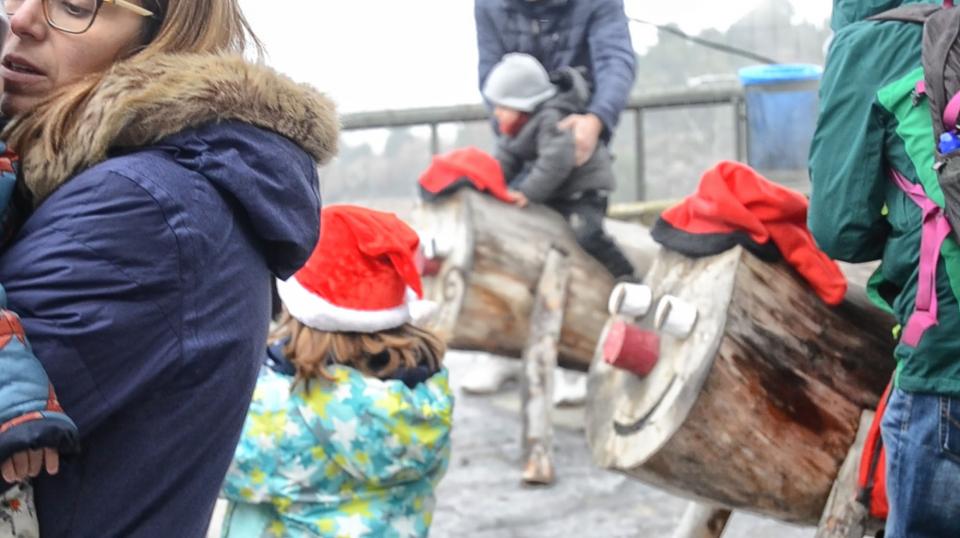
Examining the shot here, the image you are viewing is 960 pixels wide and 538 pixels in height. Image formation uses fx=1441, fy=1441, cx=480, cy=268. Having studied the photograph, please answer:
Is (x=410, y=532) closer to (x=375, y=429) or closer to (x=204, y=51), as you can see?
(x=375, y=429)

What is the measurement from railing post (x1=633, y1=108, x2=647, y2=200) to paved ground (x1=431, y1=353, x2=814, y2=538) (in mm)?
2706

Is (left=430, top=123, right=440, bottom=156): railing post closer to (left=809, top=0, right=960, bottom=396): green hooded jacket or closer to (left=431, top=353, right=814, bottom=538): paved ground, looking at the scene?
(left=431, top=353, right=814, bottom=538): paved ground

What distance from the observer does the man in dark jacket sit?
5539 millimetres

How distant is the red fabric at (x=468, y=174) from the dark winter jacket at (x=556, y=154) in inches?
3.7

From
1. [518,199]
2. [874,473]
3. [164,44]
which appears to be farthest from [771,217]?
[518,199]

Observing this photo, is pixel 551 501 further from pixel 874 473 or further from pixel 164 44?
pixel 164 44

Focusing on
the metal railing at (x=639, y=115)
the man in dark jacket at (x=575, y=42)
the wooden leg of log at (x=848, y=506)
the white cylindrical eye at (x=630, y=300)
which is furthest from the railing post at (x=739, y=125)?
the wooden leg of log at (x=848, y=506)

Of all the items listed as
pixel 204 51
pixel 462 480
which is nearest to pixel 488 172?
pixel 462 480

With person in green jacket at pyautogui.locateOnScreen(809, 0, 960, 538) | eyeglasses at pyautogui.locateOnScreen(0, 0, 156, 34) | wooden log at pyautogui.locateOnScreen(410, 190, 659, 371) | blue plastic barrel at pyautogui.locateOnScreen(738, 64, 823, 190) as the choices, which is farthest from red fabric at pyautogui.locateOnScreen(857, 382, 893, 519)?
blue plastic barrel at pyautogui.locateOnScreen(738, 64, 823, 190)

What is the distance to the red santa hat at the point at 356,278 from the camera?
2.94m

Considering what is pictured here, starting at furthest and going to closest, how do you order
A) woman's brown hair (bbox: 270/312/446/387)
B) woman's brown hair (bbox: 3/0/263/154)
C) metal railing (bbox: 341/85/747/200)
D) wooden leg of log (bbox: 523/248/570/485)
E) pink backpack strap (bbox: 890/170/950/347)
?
metal railing (bbox: 341/85/747/200) < wooden leg of log (bbox: 523/248/570/485) < woman's brown hair (bbox: 270/312/446/387) < pink backpack strap (bbox: 890/170/950/347) < woman's brown hair (bbox: 3/0/263/154)

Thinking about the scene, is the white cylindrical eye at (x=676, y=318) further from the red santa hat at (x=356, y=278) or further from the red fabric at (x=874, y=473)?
the red santa hat at (x=356, y=278)

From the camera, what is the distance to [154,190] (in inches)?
61.3

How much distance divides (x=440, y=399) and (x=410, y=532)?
11.2 inches
